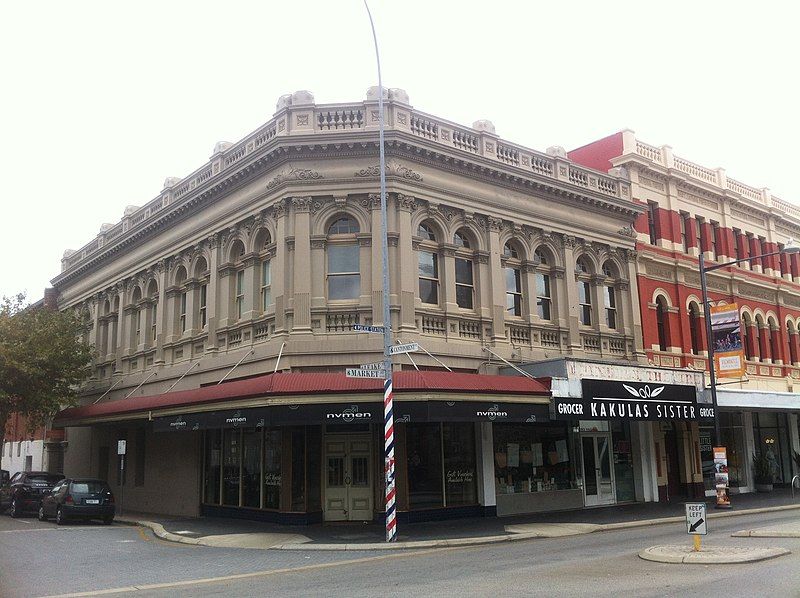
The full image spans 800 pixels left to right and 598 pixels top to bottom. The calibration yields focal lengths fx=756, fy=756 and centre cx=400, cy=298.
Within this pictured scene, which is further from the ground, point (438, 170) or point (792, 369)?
point (438, 170)

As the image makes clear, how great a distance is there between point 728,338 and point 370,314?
13.3 metres

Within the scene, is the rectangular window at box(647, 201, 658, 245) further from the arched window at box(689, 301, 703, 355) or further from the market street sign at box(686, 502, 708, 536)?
the market street sign at box(686, 502, 708, 536)

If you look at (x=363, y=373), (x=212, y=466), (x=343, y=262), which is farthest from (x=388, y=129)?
(x=212, y=466)

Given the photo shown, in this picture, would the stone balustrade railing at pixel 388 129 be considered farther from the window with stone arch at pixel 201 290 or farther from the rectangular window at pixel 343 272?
the rectangular window at pixel 343 272

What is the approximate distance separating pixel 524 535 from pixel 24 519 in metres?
18.0

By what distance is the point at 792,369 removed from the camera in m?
34.8

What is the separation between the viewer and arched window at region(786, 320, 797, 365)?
116 ft

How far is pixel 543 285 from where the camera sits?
2531cm

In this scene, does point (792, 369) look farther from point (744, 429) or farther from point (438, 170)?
point (438, 170)

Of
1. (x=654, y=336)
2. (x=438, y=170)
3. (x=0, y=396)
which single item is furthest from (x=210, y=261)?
(x=654, y=336)

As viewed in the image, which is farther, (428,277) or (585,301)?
(585,301)

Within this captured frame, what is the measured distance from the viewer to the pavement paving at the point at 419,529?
675 inches

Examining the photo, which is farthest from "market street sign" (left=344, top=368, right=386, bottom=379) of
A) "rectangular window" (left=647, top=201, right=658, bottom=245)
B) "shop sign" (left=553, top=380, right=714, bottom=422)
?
"rectangular window" (left=647, top=201, right=658, bottom=245)

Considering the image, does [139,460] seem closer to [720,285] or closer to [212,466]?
[212,466]
